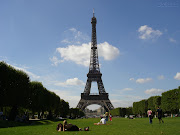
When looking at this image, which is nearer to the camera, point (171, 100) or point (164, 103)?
point (171, 100)

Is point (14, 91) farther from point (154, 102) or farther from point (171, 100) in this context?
point (154, 102)

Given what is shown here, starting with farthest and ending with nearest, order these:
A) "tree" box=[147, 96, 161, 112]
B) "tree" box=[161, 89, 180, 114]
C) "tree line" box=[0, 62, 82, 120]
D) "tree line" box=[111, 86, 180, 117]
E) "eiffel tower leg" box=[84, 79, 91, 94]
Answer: "eiffel tower leg" box=[84, 79, 91, 94] → "tree" box=[147, 96, 161, 112] → "tree line" box=[111, 86, 180, 117] → "tree" box=[161, 89, 180, 114] → "tree line" box=[0, 62, 82, 120]

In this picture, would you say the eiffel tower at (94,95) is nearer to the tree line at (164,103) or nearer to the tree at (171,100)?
the tree line at (164,103)

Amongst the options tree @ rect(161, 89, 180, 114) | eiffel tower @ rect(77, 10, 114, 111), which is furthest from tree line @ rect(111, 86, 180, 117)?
eiffel tower @ rect(77, 10, 114, 111)

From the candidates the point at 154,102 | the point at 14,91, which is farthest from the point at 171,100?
the point at 14,91

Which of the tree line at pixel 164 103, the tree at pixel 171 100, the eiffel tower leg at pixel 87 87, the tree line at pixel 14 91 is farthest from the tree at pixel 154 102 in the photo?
the eiffel tower leg at pixel 87 87

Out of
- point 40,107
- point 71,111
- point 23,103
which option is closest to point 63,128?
point 23,103

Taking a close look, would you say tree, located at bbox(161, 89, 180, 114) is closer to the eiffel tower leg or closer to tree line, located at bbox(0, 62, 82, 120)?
tree line, located at bbox(0, 62, 82, 120)

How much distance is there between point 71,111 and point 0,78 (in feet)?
190

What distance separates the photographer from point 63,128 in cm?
1341

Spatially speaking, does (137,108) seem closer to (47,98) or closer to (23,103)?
(47,98)

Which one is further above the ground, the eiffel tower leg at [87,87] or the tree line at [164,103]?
the eiffel tower leg at [87,87]

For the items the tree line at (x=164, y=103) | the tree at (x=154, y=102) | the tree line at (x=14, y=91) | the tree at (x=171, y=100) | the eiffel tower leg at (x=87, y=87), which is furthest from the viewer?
the eiffel tower leg at (x=87, y=87)

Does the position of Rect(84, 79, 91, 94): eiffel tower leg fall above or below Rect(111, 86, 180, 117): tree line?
above
